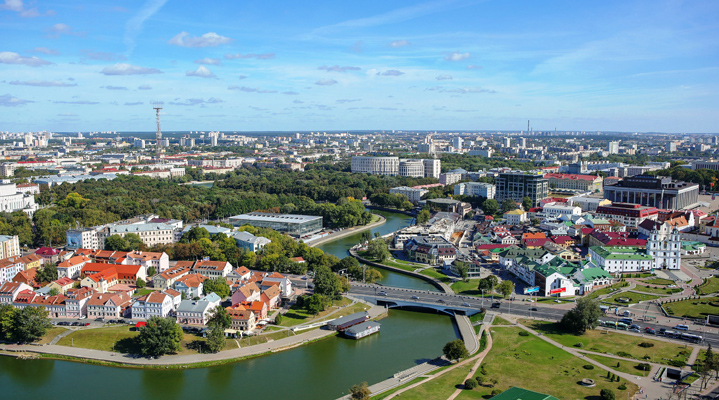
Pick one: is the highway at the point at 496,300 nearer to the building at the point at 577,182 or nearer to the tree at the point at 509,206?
the tree at the point at 509,206

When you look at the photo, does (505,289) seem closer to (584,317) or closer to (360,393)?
(584,317)

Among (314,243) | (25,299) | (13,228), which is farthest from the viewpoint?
(314,243)

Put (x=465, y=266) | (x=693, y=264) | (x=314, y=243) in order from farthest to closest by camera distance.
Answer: (x=314, y=243) < (x=693, y=264) < (x=465, y=266)

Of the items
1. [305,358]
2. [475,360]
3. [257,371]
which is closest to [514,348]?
[475,360]

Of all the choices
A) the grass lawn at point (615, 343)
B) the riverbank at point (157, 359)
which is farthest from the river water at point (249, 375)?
the grass lawn at point (615, 343)

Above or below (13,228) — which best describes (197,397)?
below

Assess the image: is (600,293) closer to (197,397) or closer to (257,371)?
(257,371)

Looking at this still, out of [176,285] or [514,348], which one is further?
[176,285]
